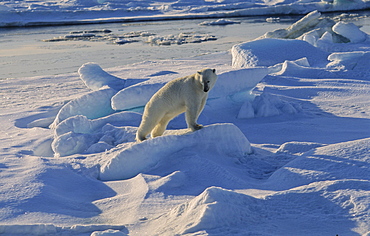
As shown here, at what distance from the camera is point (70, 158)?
179 inches

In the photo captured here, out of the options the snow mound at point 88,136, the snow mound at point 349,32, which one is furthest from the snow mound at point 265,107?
the snow mound at point 349,32

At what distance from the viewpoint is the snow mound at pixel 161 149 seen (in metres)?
4.12

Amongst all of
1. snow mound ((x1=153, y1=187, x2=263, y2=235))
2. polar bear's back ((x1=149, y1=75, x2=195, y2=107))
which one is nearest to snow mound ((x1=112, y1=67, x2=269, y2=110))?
polar bear's back ((x1=149, y1=75, x2=195, y2=107))

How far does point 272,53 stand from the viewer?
31.6ft

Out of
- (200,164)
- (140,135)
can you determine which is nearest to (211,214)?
(200,164)

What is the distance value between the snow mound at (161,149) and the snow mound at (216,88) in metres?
1.75

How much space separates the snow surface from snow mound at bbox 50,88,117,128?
1 centimetres

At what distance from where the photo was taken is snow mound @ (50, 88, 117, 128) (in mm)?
6129

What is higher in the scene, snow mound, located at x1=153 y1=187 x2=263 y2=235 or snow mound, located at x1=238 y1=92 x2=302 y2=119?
snow mound, located at x1=153 y1=187 x2=263 y2=235

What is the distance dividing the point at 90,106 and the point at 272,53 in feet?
15.5

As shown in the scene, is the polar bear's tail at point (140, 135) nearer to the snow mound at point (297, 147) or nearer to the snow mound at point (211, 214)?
the snow mound at point (297, 147)

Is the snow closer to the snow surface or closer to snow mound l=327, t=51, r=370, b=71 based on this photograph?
snow mound l=327, t=51, r=370, b=71

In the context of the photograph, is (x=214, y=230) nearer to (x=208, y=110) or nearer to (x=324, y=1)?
(x=208, y=110)

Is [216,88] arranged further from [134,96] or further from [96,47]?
[96,47]
